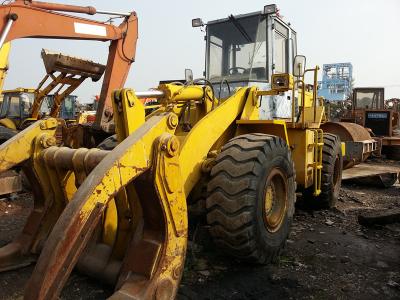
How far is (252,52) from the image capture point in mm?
5461

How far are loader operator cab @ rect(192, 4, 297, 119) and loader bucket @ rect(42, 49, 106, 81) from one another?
106 inches

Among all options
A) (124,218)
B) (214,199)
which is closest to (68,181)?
(124,218)

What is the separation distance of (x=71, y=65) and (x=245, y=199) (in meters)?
5.54

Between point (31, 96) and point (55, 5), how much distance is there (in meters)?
5.84

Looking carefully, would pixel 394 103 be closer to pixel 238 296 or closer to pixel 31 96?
pixel 31 96

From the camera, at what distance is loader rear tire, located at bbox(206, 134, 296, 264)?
3.22 m

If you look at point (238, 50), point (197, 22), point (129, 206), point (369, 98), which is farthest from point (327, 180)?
point (369, 98)

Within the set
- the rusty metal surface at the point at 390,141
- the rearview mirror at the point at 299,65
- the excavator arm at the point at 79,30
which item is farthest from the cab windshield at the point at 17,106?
the rusty metal surface at the point at 390,141

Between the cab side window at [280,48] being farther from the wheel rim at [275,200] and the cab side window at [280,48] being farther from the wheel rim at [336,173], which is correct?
the wheel rim at [275,200]

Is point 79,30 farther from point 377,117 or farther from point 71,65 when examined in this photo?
point 377,117

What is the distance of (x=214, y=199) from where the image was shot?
3258 mm

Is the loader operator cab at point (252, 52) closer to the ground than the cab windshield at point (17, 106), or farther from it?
farther from it

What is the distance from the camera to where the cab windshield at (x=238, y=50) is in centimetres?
539

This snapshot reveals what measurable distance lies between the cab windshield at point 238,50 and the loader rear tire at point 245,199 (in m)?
1.99
